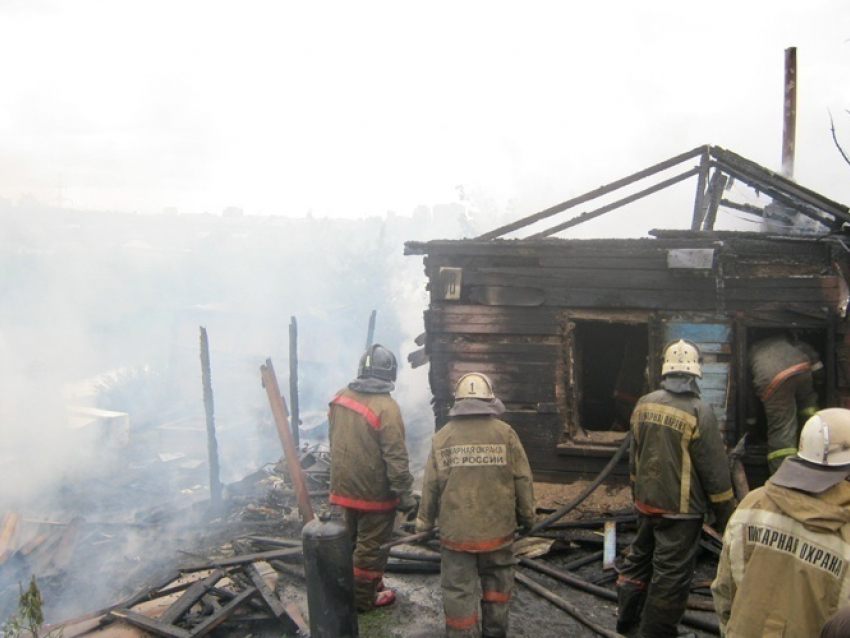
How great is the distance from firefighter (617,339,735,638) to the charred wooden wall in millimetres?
2963

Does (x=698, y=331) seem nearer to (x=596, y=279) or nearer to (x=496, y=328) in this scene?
(x=596, y=279)

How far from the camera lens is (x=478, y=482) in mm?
4855

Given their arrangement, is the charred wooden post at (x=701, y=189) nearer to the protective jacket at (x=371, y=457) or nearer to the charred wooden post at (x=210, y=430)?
the protective jacket at (x=371, y=457)

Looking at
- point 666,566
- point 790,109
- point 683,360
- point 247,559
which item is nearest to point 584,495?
point 666,566

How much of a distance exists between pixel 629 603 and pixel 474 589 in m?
1.41

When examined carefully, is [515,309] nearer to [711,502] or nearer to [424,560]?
[424,560]

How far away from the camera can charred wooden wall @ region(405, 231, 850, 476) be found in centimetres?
752

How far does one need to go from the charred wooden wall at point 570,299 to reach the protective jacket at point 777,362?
1.01 feet

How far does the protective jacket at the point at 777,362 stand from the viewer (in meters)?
6.80

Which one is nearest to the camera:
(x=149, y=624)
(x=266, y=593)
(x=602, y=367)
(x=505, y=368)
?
(x=149, y=624)

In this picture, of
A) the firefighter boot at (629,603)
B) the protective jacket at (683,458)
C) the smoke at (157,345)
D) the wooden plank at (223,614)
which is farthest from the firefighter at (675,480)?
the smoke at (157,345)

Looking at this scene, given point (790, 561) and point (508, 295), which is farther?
point (508, 295)

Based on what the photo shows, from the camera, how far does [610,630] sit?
220 inches

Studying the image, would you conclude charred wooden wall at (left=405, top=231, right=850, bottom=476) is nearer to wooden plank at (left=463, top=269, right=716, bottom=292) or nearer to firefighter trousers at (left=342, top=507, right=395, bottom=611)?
wooden plank at (left=463, top=269, right=716, bottom=292)
